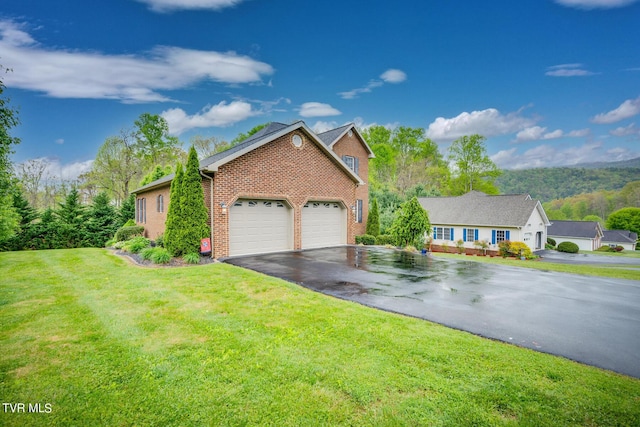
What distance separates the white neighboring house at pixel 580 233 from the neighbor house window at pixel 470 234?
22.3 metres

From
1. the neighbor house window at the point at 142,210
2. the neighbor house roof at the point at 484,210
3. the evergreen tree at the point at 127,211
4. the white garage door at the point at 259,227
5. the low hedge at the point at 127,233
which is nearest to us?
the white garage door at the point at 259,227

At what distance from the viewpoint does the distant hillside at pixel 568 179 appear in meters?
67.8

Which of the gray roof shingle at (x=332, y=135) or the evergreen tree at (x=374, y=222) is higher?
the gray roof shingle at (x=332, y=135)

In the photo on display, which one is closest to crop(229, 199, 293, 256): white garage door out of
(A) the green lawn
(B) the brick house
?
(B) the brick house

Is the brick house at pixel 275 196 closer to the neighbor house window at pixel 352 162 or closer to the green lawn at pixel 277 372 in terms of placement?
the green lawn at pixel 277 372

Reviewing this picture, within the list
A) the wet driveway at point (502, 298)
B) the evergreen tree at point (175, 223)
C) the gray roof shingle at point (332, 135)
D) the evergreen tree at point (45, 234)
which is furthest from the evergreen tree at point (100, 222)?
the gray roof shingle at point (332, 135)

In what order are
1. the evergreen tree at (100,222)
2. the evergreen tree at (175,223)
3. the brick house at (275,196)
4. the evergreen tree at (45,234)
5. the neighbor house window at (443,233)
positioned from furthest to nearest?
the neighbor house window at (443,233), the evergreen tree at (100,222), the evergreen tree at (45,234), the brick house at (275,196), the evergreen tree at (175,223)

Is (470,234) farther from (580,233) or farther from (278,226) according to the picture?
(278,226)

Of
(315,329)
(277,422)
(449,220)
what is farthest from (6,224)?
(449,220)

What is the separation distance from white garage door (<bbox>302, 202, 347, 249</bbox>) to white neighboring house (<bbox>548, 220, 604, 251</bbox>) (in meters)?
43.0

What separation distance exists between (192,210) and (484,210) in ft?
95.6

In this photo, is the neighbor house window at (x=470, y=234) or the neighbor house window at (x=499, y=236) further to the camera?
the neighbor house window at (x=470, y=234)

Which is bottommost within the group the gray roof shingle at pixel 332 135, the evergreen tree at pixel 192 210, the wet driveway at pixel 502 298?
the wet driveway at pixel 502 298

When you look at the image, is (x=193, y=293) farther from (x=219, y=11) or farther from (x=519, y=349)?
(x=219, y=11)
